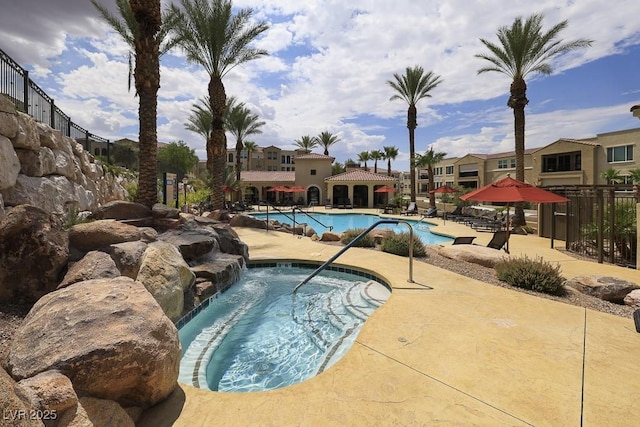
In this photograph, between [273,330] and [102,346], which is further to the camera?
[273,330]

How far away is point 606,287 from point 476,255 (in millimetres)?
3200

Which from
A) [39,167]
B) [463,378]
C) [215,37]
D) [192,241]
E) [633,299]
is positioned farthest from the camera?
[215,37]

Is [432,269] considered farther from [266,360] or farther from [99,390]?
[99,390]

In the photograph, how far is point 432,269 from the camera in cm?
848

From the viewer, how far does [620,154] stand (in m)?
32.9

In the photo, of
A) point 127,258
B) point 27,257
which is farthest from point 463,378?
point 27,257

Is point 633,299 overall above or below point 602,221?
below

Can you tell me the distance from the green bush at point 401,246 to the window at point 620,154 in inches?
1401

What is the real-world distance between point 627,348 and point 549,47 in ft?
68.0

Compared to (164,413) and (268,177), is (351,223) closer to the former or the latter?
(268,177)

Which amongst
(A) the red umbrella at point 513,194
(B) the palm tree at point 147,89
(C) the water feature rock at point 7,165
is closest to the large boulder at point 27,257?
(C) the water feature rock at point 7,165

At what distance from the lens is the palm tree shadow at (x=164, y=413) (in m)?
2.93

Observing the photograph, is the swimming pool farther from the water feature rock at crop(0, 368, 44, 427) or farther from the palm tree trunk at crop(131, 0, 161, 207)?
the water feature rock at crop(0, 368, 44, 427)

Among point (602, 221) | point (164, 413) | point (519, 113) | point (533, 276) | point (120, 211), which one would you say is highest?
point (519, 113)
